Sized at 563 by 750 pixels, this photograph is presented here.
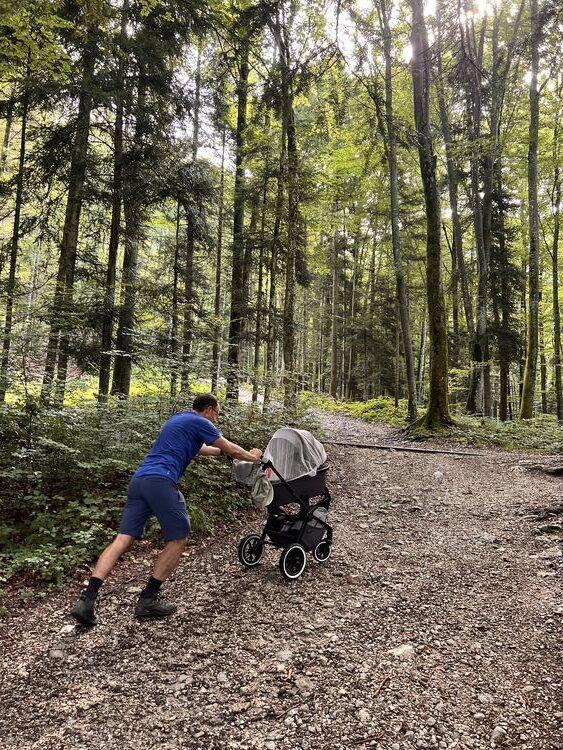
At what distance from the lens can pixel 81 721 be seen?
2705mm

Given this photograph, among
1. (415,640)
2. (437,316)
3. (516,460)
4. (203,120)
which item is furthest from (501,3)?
(415,640)

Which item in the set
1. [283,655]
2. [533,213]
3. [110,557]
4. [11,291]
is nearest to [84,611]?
[110,557]

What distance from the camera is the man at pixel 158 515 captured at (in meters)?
3.71

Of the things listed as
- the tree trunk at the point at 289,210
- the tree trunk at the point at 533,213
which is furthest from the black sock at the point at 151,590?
the tree trunk at the point at 533,213

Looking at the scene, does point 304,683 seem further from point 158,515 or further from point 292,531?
point 292,531

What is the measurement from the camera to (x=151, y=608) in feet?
13.0

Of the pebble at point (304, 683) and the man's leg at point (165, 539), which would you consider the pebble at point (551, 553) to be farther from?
the man's leg at point (165, 539)

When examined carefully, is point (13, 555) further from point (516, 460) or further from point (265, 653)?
point (516, 460)

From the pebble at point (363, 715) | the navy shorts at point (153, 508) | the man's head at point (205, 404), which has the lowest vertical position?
the pebble at point (363, 715)

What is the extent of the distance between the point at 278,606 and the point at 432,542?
2.60m

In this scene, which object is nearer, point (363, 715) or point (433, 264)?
point (363, 715)

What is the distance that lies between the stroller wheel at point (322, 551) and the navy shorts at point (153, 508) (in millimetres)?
1904

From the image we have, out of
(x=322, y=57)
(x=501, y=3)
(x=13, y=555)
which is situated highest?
(x=501, y=3)

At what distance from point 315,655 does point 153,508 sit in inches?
70.1
